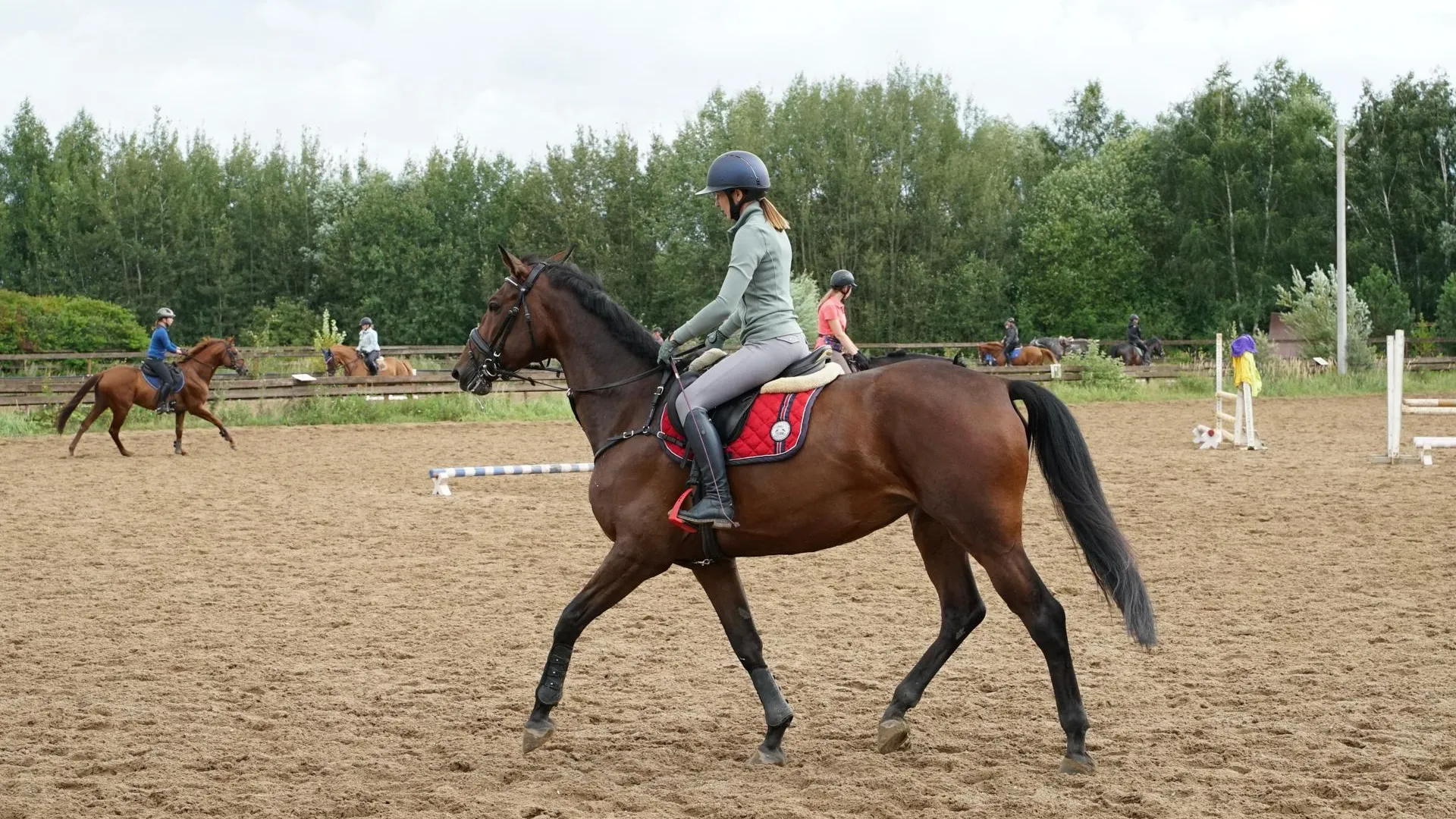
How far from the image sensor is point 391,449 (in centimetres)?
2080

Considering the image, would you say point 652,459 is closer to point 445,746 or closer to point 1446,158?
point 445,746

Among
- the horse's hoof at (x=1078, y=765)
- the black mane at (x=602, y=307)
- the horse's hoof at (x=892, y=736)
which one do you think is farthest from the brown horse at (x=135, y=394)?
the horse's hoof at (x=1078, y=765)

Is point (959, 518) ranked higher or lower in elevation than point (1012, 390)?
lower

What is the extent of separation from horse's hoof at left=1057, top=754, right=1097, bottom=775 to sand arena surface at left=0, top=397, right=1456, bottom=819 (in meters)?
0.08

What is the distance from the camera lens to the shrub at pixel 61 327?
117 ft

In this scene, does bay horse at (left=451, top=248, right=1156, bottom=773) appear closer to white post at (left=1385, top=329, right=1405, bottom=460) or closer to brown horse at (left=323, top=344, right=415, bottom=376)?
white post at (left=1385, top=329, right=1405, bottom=460)

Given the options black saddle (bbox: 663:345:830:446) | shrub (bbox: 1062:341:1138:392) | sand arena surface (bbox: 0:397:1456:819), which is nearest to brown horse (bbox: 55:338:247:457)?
sand arena surface (bbox: 0:397:1456:819)

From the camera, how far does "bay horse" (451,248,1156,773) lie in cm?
525

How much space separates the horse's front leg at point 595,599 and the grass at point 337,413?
70.3 feet

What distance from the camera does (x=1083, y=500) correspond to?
5469mm

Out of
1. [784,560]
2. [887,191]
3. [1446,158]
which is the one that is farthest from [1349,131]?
[784,560]

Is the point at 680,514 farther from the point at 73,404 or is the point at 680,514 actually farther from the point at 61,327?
the point at 61,327

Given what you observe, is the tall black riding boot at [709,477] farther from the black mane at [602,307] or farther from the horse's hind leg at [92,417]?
the horse's hind leg at [92,417]

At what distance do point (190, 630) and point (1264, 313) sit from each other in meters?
48.5
